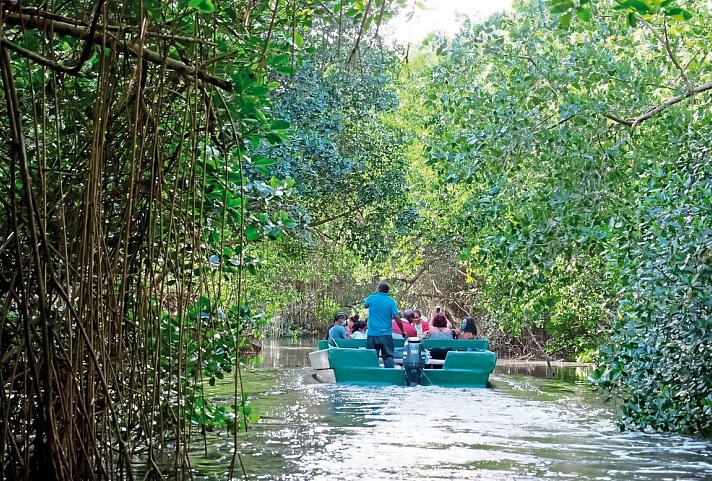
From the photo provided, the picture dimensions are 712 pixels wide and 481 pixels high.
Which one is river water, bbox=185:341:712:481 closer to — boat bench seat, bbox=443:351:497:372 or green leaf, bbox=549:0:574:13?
boat bench seat, bbox=443:351:497:372

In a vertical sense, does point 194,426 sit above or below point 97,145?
below

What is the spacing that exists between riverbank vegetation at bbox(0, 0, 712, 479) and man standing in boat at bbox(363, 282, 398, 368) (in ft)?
5.52

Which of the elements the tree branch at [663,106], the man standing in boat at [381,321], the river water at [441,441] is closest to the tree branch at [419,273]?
the man standing in boat at [381,321]

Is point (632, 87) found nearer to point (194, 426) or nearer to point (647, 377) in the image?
point (647, 377)

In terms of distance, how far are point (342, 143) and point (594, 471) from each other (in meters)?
11.5

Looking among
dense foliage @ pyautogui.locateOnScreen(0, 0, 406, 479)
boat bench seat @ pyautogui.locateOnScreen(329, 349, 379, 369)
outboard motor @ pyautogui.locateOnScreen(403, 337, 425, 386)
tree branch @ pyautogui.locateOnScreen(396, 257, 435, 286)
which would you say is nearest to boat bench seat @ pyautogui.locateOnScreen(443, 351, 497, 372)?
outboard motor @ pyautogui.locateOnScreen(403, 337, 425, 386)

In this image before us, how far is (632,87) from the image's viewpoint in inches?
480

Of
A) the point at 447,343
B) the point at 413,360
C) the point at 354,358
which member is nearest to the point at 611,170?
the point at 413,360

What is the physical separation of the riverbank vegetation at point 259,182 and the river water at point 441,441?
58 centimetres

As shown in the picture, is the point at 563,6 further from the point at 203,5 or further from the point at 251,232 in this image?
the point at 251,232

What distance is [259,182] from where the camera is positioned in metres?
8.65

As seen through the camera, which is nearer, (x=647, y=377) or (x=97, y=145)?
(x=97, y=145)

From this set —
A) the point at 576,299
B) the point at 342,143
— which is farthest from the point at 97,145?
the point at 576,299

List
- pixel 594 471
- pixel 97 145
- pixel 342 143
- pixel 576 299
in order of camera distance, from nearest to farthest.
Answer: pixel 97 145 → pixel 594 471 → pixel 342 143 → pixel 576 299
